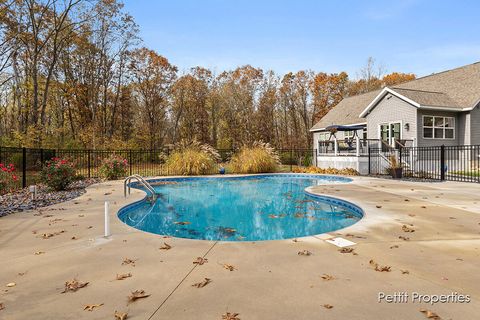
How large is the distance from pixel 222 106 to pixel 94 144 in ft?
42.7

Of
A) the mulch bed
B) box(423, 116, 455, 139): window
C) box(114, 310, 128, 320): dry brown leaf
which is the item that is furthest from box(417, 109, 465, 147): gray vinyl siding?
box(114, 310, 128, 320): dry brown leaf

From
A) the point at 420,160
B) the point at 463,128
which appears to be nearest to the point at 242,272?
the point at 420,160

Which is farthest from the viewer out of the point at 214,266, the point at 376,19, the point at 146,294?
the point at 376,19

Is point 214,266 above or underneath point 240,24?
underneath

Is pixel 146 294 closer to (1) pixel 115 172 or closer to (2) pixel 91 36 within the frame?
(1) pixel 115 172

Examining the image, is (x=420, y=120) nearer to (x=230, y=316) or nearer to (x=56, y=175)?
(x=230, y=316)

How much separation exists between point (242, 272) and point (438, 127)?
1722cm

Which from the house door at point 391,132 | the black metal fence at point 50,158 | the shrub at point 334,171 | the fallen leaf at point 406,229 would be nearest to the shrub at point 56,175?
the black metal fence at point 50,158

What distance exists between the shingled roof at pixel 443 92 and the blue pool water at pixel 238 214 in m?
10.8

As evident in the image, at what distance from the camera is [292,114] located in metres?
29.4

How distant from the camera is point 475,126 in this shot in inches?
607

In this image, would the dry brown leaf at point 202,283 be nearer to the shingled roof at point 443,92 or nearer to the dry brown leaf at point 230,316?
the dry brown leaf at point 230,316

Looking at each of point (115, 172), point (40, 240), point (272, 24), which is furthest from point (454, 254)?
point (272, 24)

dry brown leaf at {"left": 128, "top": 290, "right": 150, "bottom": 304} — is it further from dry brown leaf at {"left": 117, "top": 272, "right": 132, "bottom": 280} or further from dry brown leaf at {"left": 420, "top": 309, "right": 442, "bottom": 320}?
dry brown leaf at {"left": 420, "top": 309, "right": 442, "bottom": 320}
